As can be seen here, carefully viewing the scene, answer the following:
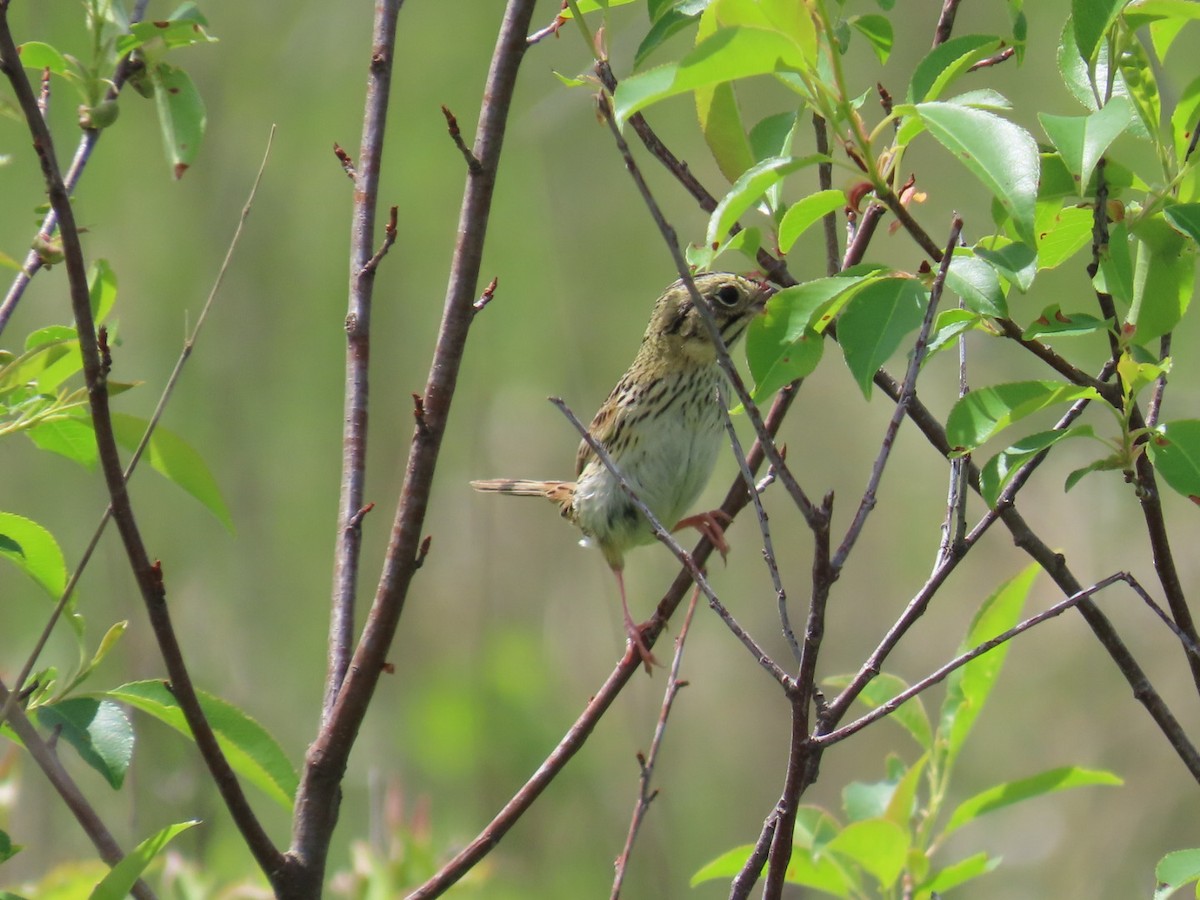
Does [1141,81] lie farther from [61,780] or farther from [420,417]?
[61,780]

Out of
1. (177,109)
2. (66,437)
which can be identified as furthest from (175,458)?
(177,109)

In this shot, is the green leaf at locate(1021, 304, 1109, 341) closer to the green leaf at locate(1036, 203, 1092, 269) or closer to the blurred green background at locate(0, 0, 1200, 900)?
the green leaf at locate(1036, 203, 1092, 269)

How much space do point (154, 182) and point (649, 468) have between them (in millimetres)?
3012

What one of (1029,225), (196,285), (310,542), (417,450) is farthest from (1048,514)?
(1029,225)

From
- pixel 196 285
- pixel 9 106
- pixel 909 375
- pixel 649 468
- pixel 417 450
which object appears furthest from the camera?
pixel 196 285

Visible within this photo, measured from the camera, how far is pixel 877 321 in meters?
1.32

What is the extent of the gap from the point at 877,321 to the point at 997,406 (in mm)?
177

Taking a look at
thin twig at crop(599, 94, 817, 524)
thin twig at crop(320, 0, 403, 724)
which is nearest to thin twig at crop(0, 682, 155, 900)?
thin twig at crop(320, 0, 403, 724)

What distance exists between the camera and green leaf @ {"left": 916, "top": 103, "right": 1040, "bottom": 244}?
1.12 meters

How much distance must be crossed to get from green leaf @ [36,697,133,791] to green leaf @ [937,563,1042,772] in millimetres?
1155

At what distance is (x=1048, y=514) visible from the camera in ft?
16.6

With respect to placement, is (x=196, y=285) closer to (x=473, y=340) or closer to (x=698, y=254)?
(x=473, y=340)

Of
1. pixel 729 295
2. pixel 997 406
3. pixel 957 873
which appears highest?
pixel 997 406

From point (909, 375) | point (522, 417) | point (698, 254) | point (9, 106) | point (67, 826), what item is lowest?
point (67, 826)
